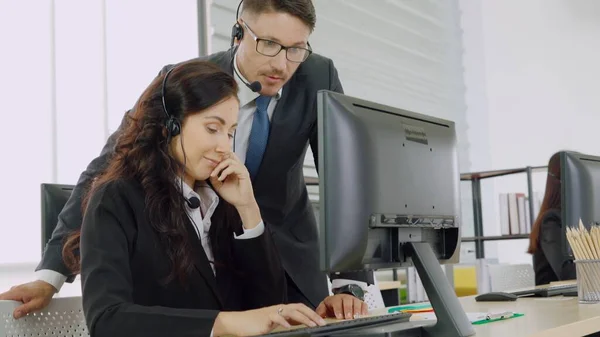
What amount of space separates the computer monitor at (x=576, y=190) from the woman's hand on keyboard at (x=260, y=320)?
1106 millimetres

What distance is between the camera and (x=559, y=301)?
6.36 feet

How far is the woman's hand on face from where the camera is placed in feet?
4.90

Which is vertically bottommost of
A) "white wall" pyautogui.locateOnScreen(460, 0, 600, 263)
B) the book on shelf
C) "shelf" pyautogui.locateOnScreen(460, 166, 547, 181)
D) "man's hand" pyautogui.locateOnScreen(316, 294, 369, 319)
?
"man's hand" pyautogui.locateOnScreen(316, 294, 369, 319)

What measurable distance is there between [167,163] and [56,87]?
1.78 metres

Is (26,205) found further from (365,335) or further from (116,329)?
(365,335)

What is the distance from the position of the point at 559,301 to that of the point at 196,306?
1.03 m

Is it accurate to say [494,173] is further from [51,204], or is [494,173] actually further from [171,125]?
[171,125]

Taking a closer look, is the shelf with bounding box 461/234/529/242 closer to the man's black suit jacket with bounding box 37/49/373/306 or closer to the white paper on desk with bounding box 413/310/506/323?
the man's black suit jacket with bounding box 37/49/373/306

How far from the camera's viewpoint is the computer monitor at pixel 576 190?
2045 millimetres

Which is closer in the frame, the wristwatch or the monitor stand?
the monitor stand

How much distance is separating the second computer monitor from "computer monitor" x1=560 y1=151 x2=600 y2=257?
0.74m

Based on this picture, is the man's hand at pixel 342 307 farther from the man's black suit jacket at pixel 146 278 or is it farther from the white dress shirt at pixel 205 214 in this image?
the white dress shirt at pixel 205 214

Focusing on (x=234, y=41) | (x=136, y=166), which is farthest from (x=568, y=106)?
(x=136, y=166)

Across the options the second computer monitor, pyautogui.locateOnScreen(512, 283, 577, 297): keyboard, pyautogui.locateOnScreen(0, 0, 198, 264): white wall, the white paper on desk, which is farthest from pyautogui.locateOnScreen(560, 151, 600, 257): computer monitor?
pyautogui.locateOnScreen(0, 0, 198, 264): white wall
